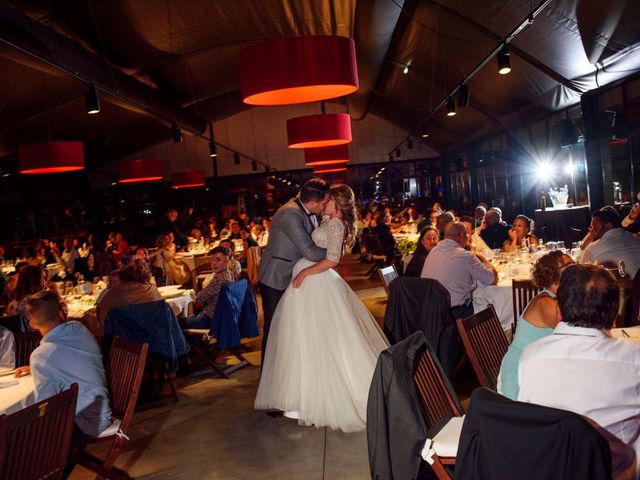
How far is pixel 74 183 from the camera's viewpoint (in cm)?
2131

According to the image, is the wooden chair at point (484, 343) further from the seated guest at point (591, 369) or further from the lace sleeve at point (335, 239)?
the lace sleeve at point (335, 239)

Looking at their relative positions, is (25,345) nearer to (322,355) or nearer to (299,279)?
(299,279)

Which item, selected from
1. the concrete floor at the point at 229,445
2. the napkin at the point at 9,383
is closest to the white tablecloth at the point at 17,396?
the napkin at the point at 9,383

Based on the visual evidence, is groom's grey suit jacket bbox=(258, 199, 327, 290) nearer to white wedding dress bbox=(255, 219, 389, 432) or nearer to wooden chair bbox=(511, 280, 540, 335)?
white wedding dress bbox=(255, 219, 389, 432)

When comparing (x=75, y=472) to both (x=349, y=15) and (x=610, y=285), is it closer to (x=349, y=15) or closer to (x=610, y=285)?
(x=610, y=285)

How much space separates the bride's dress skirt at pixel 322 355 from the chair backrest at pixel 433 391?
1466mm

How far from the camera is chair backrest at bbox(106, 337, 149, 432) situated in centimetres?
356

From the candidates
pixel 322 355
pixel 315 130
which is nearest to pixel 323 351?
pixel 322 355

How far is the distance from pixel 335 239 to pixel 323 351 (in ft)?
2.70

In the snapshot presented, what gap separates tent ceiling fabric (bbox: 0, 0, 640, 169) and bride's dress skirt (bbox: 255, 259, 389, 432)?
12.7 ft

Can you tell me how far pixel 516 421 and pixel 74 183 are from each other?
70.4 feet

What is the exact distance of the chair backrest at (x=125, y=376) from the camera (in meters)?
3.56

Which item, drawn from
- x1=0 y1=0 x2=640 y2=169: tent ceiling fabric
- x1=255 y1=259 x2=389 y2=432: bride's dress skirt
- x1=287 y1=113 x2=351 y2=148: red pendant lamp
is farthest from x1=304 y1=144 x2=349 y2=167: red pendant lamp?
x1=255 y1=259 x2=389 y2=432: bride's dress skirt

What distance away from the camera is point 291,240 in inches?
190
